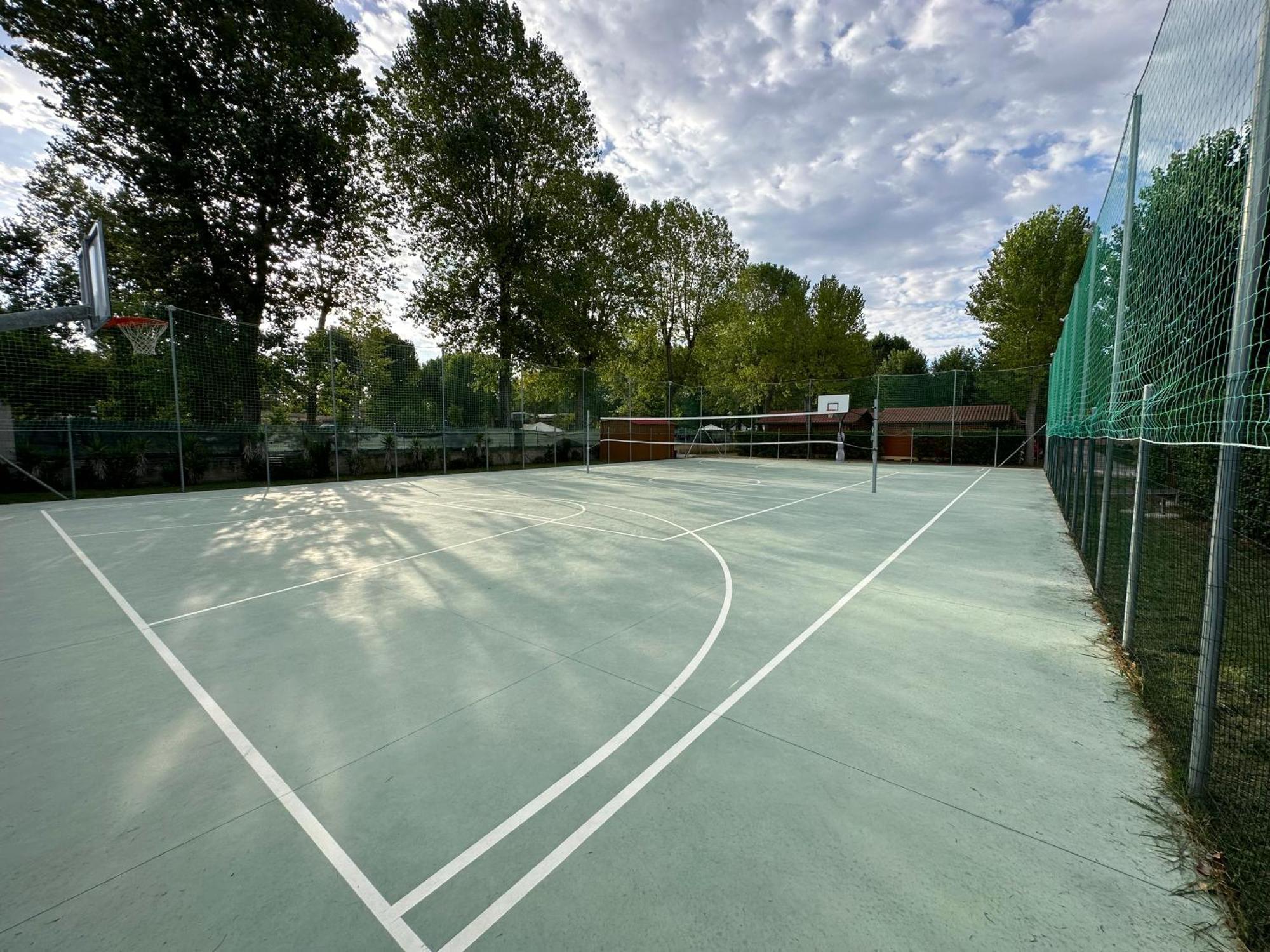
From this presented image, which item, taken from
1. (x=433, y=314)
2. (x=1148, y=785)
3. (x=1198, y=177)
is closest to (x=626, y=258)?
(x=433, y=314)

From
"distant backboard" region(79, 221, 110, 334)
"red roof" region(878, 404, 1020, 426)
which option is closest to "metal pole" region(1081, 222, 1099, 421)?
"distant backboard" region(79, 221, 110, 334)

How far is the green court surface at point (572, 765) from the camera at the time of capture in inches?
73.3

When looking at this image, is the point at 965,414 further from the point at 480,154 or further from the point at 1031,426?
the point at 480,154

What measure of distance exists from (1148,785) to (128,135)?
25.5m

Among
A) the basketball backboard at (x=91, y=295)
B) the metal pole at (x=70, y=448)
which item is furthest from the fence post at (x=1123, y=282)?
Result: the metal pole at (x=70, y=448)

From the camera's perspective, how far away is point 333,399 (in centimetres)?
1766

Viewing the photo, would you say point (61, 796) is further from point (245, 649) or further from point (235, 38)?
point (235, 38)

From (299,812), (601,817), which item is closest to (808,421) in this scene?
(601,817)

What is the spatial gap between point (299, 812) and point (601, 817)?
1.39 m

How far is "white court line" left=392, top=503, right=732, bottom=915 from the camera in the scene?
6.38 ft

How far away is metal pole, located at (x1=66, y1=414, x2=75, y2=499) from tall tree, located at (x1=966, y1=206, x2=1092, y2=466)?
3705 cm

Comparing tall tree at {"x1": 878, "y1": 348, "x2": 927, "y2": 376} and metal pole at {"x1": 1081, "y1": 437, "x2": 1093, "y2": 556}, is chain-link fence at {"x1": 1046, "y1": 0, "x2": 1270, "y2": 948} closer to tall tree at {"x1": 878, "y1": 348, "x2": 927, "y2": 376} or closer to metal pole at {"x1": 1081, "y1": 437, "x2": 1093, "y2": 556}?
metal pole at {"x1": 1081, "y1": 437, "x2": 1093, "y2": 556}

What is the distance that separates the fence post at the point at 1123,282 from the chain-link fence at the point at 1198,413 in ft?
0.06

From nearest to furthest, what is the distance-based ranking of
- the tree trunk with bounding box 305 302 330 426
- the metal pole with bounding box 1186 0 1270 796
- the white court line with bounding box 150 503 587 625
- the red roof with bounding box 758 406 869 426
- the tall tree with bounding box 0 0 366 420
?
the metal pole with bounding box 1186 0 1270 796, the white court line with bounding box 150 503 587 625, the tall tree with bounding box 0 0 366 420, the tree trunk with bounding box 305 302 330 426, the red roof with bounding box 758 406 869 426
